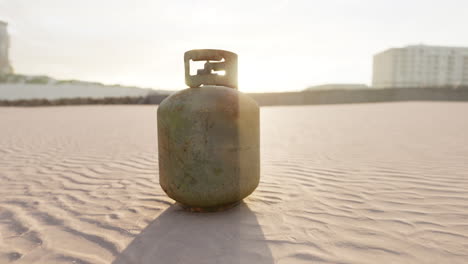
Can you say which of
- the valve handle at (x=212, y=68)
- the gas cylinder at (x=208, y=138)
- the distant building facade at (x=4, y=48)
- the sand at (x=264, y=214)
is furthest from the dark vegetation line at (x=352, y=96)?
the distant building facade at (x=4, y=48)

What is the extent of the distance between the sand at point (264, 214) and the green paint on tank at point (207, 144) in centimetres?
30

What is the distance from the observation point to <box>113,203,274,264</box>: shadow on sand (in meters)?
2.09

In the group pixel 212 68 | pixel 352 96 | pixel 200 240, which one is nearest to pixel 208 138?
pixel 212 68

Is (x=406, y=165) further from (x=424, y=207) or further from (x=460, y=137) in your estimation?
(x=460, y=137)

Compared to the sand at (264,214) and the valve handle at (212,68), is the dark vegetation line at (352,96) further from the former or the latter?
the valve handle at (212,68)

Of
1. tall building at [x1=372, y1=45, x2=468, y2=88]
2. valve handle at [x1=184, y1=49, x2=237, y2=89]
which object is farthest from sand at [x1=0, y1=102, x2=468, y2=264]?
tall building at [x1=372, y1=45, x2=468, y2=88]

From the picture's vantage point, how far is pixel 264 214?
2801 millimetres

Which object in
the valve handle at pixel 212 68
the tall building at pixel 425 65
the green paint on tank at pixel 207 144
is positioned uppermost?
the tall building at pixel 425 65

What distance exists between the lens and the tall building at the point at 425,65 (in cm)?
4859

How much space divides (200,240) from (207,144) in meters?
0.78

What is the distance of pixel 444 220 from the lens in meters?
2.60

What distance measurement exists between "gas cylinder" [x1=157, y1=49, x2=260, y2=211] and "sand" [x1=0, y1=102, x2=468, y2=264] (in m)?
0.32

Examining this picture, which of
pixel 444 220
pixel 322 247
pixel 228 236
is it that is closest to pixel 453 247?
pixel 444 220

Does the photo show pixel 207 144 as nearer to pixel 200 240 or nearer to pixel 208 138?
pixel 208 138
